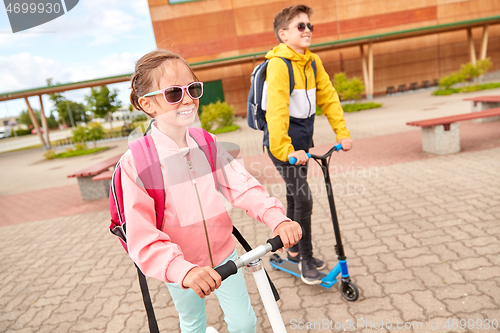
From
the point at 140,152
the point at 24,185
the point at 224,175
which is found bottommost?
the point at 24,185

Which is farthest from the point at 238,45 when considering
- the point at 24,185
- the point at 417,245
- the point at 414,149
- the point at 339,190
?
the point at 417,245

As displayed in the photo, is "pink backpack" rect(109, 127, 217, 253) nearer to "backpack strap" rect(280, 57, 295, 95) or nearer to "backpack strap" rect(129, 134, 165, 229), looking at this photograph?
"backpack strap" rect(129, 134, 165, 229)

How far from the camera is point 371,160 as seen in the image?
23.5 ft

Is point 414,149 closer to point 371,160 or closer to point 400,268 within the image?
point 371,160

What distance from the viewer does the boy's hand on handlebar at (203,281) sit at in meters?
1.08

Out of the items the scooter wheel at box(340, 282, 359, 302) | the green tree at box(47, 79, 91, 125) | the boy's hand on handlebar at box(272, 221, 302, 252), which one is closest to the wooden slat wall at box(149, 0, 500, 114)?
the green tree at box(47, 79, 91, 125)

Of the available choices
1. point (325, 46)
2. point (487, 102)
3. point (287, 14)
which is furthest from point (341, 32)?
point (287, 14)

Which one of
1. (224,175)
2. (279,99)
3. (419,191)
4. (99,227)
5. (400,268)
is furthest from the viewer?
(99,227)

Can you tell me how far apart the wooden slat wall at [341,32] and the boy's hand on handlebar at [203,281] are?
24.7m

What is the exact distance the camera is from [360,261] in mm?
3209

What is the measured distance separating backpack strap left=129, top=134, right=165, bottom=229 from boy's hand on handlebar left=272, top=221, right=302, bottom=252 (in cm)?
49

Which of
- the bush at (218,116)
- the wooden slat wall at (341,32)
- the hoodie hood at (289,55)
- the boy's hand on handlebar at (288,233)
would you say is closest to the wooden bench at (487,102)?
the hoodie hood at (289,55)

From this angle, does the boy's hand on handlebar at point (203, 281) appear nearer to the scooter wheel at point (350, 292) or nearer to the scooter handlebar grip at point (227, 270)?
the scooter handlebar grip at point (227, 270)

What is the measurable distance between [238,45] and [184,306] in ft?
82.8
